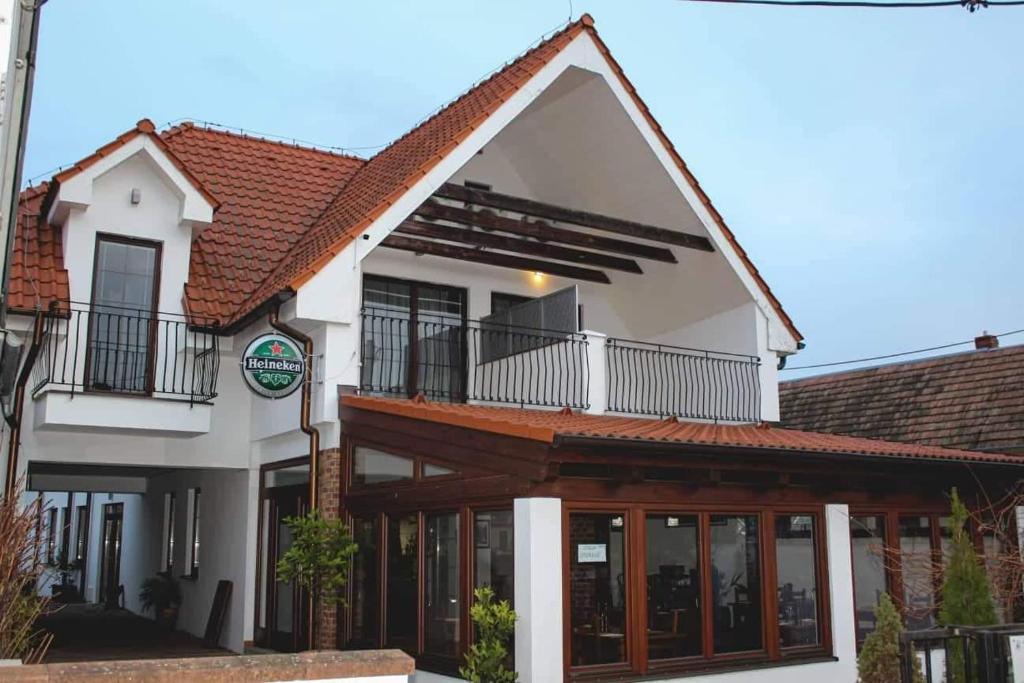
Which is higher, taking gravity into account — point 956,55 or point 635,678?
point 956,55

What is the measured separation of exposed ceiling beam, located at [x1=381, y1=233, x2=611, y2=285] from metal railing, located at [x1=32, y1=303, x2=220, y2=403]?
9.48 feet

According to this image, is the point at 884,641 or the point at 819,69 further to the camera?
the point at 819,69

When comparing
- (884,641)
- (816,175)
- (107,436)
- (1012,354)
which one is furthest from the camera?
(816,175)

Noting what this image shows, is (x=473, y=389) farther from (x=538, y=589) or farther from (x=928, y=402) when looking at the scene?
(x=928, y=402)

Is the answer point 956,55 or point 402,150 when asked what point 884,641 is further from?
point 956,55

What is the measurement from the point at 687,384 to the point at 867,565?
3.97 meters

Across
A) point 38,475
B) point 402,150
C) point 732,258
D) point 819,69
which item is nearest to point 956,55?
point 819,69

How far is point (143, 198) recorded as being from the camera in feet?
44.5

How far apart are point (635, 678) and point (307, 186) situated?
1030 cm

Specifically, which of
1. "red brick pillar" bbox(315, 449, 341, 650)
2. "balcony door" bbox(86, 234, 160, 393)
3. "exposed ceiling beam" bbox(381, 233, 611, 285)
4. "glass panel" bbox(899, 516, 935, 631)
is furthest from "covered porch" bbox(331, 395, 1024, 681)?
"balcony door" bbox(86, 234, 160, 393)

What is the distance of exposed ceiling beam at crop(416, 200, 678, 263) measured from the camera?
13.2m

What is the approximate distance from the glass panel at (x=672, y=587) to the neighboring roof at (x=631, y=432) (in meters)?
1.00

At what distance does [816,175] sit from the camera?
295 feet

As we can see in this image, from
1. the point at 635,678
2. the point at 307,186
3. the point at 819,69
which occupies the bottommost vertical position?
the point at 635,678
